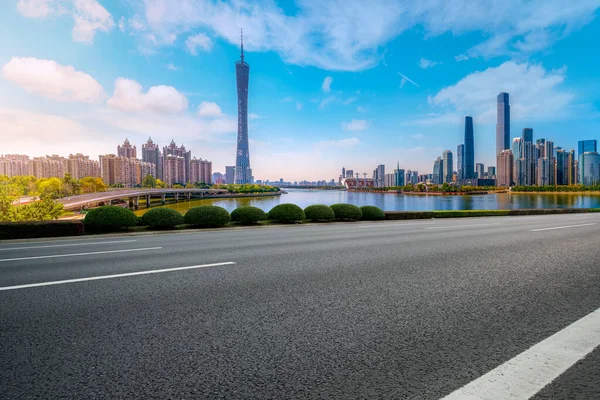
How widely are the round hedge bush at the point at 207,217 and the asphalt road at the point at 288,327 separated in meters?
10.2

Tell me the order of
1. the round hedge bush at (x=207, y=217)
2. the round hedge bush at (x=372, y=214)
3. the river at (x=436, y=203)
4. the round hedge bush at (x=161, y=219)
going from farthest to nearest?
the river at (x=436, y=203)
the round hedge bush at (x=372, y=214)
the round hedge bush at (x=207, y=217)
the round hedge bush at (x=161, y=219)

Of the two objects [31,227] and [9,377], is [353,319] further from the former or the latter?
[31,227]

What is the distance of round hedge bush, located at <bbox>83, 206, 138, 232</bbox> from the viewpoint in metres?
14.6

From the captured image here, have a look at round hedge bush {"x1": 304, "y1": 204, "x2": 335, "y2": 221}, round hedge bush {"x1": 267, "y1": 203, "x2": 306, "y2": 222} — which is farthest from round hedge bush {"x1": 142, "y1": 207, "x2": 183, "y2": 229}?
round hedge bush {"x1": 304, "y1": 204, "x2": 335, "y2": 221}

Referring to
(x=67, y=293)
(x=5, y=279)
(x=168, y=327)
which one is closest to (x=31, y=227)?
(x=5, y=279)

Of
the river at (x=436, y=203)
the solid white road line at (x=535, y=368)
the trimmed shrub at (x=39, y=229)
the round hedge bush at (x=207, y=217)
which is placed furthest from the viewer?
the river at (x=436, y=203)

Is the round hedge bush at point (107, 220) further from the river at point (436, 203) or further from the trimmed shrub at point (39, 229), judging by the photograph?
the river at point (436, 203)

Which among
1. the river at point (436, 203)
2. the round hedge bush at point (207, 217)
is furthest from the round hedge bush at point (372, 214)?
the river at point (436, 203)

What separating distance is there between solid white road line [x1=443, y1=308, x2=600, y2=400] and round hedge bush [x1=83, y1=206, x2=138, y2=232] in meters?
16.1

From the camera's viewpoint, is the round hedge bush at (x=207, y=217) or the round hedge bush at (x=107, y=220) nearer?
the round hedge bush at (x=107, y=220)

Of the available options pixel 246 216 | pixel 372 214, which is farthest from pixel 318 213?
pixel 246 216

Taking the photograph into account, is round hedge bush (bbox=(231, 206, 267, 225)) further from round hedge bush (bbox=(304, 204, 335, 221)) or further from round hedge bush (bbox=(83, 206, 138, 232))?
round hedge bush (bbox=(83, 206, 138, 232))

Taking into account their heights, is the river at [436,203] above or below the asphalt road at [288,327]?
below

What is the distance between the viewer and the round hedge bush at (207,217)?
16719 mm
